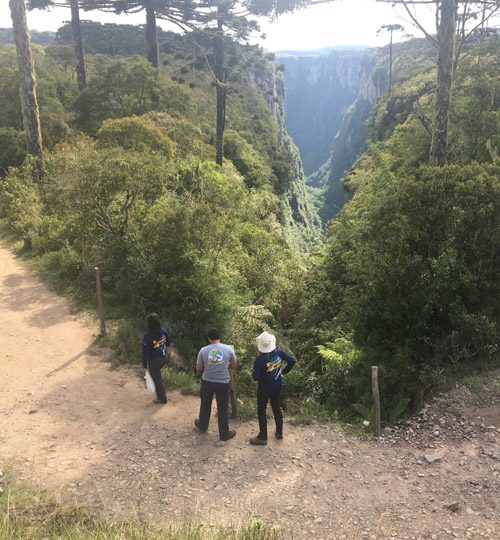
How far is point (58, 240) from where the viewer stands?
13.4 metres

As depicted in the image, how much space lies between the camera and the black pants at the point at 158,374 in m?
6.79

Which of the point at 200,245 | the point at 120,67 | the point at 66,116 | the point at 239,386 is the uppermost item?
the point at 120,67

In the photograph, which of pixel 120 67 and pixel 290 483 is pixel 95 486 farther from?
pixel 120 67

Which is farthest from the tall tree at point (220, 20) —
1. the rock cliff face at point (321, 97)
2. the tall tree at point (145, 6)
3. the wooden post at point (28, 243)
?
the rock cliff face at point (321, 97)

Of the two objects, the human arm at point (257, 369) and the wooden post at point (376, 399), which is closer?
the human arm at point (257, 369)

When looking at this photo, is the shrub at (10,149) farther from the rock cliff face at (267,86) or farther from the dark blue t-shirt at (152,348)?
the rock cliff face at (267,86)

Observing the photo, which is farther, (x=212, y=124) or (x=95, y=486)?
(x=212, y=124)

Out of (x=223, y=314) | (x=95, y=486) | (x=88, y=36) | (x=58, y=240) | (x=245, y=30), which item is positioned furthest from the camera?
(x=88, y=36)

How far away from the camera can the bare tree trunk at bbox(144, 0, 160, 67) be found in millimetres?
36625

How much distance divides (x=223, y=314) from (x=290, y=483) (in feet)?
14.6

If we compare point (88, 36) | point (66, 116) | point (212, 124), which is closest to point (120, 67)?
point (66, 116)

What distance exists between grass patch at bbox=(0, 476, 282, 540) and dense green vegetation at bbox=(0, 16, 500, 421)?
2.68 metres

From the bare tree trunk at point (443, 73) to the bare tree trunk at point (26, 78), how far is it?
12.6 metres

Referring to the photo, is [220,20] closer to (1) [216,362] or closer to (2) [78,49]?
(2) [78,49]
